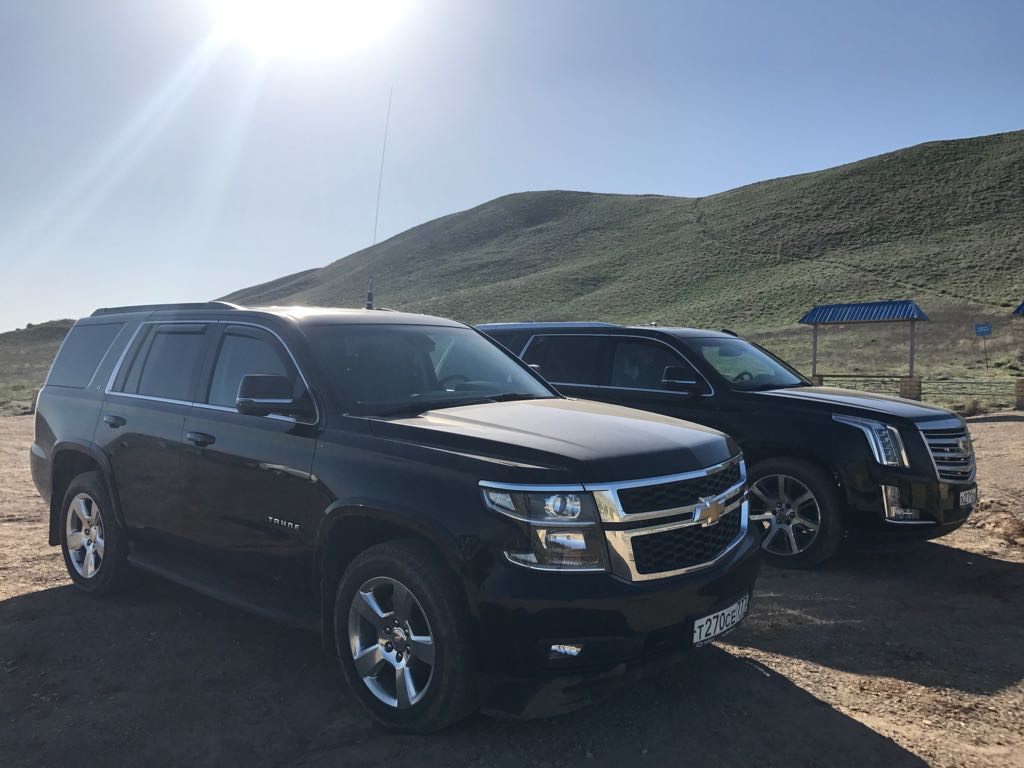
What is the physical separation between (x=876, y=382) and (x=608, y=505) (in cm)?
2506

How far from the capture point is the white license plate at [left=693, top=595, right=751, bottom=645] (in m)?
3.42

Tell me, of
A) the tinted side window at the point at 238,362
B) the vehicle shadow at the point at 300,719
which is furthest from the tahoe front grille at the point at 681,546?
the tinted side window at the point at 238,362

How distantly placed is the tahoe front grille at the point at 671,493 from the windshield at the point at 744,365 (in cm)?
318

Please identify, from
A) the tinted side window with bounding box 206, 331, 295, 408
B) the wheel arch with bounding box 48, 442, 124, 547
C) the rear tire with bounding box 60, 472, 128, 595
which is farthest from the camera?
the wheel arch with bounding box 48, 442, 124, 547

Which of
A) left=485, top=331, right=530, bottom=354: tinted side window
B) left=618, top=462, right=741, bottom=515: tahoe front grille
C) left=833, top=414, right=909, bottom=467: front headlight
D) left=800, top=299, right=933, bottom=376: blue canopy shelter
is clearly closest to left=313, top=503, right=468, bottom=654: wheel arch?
left=618, top=462, right=741, bottom=515: tahoe front grille

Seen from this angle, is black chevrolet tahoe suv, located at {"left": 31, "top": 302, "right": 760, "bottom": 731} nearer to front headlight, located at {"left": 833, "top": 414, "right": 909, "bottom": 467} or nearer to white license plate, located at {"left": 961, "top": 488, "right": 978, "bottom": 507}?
front headlight, located at {"left": 833, "top": 414, "right": 909, "bottom": 467}

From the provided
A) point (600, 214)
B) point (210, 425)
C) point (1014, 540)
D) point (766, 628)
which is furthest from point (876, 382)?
point (600, 214)

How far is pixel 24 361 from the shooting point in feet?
202

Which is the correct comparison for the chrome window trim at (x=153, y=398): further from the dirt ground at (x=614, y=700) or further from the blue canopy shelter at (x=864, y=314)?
the blue canopy shelter at (x=864, y=314)

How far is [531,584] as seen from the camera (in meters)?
3.08

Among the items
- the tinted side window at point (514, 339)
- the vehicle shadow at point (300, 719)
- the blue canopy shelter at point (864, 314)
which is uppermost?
the blue canopy shelter at point (864, 314)

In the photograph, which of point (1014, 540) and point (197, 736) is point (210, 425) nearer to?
point (197, 736)

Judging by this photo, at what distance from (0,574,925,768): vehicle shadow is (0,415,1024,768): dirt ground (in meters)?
0.01

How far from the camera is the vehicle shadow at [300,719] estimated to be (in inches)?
131
